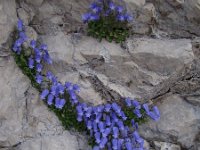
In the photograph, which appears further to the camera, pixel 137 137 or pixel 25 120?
pixel 25 120

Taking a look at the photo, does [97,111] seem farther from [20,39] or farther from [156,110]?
[20,39]

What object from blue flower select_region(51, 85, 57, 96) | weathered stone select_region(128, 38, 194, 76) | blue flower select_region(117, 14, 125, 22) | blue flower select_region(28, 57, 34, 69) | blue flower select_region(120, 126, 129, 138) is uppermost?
blue flower select_region(117, 14, 125, 22)

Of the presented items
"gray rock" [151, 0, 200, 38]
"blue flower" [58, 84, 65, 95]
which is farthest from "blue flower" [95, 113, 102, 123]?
"gray rock" [151, 0, 200, 38]

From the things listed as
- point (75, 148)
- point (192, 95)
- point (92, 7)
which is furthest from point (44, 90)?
point (192, 95)

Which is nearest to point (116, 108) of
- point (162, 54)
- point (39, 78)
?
point (162, 54)

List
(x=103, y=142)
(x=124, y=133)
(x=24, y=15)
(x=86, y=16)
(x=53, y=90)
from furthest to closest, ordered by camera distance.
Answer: (x=24, y=15) < (x=86, y=16) < (x=124, y=133) < (x=53, y=90) < (x=103, y=142)

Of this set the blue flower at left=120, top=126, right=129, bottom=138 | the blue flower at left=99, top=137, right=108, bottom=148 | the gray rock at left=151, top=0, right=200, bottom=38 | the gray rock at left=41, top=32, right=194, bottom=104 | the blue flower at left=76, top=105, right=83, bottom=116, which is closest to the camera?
the blue flower at left=99, top=137, right=108, bottom=148

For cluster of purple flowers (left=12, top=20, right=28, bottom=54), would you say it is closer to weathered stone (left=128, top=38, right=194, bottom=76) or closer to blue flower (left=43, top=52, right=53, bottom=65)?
blue flower (left=43, top=52, right=53, bottom=65)

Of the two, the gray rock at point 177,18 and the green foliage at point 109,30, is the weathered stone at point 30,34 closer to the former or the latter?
the green foliage at point 109,30
